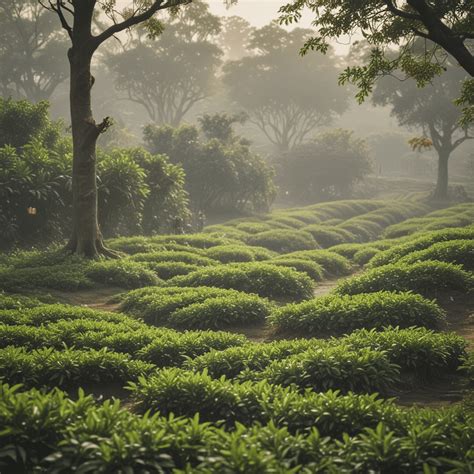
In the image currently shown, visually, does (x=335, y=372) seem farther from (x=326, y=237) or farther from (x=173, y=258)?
(x=326, y=237)

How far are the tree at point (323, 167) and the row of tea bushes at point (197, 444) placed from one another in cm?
5538

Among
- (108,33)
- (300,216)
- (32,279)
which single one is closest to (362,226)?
(300,216)

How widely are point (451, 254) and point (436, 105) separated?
3874 cm

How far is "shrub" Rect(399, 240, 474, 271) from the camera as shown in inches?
551

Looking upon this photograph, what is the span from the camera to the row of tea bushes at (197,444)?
446cm

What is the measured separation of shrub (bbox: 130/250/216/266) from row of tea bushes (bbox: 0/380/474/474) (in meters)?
13.0

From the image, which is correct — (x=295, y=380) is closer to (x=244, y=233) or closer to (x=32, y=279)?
(x=32, y=279)

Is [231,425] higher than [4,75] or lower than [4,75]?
lower

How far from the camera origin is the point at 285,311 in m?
10.9

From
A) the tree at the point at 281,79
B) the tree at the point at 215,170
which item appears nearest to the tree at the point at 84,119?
the tree at the point at 215,170

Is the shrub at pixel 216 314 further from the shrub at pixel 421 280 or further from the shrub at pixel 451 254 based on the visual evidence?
the shrub at pixel 451 254

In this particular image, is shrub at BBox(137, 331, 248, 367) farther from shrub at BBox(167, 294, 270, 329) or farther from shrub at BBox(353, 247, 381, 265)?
shrub at BBox(353, 247, 381, 265)

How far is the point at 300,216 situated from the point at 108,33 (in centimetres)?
2476

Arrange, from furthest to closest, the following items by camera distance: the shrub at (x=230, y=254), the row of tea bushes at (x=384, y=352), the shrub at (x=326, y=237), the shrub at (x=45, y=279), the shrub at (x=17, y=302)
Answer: the shrub at (x=326, y=237), the shrub at (x=230, y=254), the shrub at (x=45, y=279), the shrub at (x=17, y=302), the row of tea bushes at (x=384, y=352)
